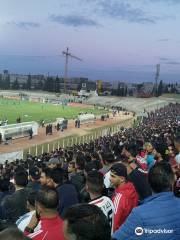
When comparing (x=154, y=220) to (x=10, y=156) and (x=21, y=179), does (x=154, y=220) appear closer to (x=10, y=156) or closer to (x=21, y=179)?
(x=21, y=179)

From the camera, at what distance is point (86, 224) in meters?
2.99

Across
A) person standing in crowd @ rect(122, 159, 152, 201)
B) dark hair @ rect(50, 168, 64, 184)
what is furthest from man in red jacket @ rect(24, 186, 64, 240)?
person standing in crowd @ rect(122, 159, 152, 201)

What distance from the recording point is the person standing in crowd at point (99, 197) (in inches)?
201

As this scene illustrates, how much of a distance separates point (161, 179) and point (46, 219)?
1.19m

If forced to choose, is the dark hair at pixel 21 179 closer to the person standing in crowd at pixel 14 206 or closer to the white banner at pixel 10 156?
the person standing in crowd at pixel 14 206

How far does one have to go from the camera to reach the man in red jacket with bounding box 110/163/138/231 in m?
5.27

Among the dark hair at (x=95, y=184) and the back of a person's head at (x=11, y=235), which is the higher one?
the back of a person's head at (x=11, y=235)

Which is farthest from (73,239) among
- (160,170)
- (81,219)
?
(160,170)

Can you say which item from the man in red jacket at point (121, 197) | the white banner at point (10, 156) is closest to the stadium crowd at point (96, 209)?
the man in red jacket at point (121, 197)

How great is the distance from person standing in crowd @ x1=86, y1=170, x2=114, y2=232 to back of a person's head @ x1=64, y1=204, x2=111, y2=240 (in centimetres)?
189

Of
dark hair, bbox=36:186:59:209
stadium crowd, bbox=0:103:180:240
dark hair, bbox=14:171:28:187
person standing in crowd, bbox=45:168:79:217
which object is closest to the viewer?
stadium crowd, bbox=0:103:180:240

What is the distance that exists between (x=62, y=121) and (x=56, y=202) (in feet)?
146

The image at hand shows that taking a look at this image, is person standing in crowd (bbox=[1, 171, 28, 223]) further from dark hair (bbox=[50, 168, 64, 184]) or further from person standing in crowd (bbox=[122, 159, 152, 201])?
person standing in crowd (bbox=[122, 159, 152, 201])

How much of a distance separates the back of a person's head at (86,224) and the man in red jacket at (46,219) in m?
1.00
